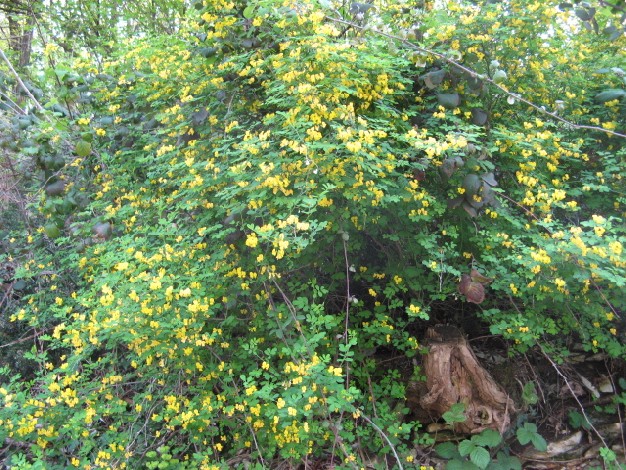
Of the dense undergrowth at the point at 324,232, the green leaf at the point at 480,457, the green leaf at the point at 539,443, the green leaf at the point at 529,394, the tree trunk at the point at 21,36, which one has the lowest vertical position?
the green leaf at the point at 539,443

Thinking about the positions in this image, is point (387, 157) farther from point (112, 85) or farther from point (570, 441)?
point (112, 85)

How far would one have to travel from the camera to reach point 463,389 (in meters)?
2.97

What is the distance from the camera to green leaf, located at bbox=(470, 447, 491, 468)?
267 centimetres

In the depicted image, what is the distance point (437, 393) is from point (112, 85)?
336 centimetres

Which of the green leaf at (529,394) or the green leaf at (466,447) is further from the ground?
the green leaf at (529,394)

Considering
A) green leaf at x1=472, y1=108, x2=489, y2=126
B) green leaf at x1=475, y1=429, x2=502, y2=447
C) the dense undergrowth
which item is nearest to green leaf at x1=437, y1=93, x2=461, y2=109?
the dense undergrowth

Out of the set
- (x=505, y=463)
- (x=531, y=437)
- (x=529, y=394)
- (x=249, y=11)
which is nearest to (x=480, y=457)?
(x=505, y=463)

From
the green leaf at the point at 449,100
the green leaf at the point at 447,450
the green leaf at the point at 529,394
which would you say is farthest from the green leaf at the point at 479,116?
the green leaf at the point at 447,450

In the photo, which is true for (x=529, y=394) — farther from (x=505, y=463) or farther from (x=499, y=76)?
(x=499, y=76)

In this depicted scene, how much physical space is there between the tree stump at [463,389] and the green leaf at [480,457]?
0.58 ft

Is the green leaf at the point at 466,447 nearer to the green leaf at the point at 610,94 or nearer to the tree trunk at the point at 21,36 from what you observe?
the green leaf at the point at 610,94

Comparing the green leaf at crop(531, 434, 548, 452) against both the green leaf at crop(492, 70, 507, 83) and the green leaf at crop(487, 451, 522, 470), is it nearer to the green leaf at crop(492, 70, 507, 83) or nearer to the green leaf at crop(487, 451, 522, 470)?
the green leaf at crop(487, 451, 522, 470)

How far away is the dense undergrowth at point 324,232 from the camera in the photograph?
2455 millimetres

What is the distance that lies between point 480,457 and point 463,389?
398mm
